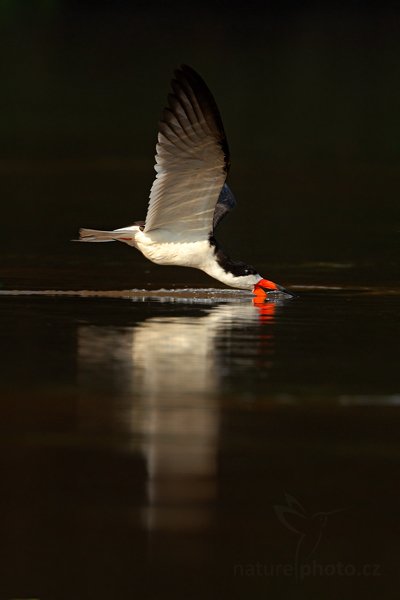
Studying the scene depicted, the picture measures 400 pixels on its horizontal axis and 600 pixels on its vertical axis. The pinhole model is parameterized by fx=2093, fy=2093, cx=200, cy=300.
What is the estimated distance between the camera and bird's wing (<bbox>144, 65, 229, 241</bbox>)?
11438mm

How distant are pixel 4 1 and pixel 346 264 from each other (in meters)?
31.4

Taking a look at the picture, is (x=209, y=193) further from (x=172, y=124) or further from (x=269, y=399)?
(x=269, y=399)

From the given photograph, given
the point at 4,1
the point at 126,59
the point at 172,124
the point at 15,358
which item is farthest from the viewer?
the point at 4,1

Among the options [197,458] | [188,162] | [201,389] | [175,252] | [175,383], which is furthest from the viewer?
[175,252]

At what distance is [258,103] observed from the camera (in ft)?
89.5

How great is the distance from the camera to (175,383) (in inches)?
349

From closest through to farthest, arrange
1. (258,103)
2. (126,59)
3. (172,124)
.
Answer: (172,124), (258,103), (126,59)

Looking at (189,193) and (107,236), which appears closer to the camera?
(189,193)

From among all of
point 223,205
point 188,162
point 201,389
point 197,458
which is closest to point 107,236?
point 188,162

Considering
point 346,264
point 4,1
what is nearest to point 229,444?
point 346,264

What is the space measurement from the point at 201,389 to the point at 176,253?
12.3 feet

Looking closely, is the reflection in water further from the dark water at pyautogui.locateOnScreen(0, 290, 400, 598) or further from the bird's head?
the bird's head

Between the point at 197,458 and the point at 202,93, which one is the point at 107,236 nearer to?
the point at 202,93

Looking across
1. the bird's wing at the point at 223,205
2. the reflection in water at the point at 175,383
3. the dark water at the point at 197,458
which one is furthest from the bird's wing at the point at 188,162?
the dark water at the point at 197,458
